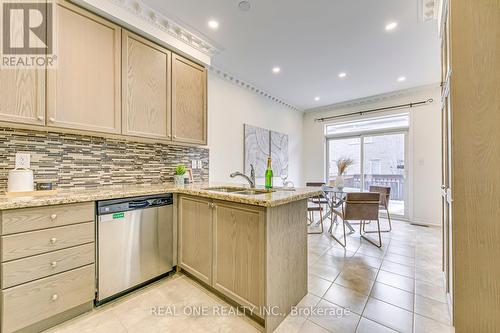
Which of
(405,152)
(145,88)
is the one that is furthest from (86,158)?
(405,152)

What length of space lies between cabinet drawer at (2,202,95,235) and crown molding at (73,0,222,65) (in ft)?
5.35

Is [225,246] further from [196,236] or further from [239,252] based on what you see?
[196,236]

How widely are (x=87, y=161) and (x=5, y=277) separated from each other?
1036 millimetres

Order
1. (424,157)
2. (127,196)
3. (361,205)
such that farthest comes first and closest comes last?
(424,157)
(361,205)
(127,196)

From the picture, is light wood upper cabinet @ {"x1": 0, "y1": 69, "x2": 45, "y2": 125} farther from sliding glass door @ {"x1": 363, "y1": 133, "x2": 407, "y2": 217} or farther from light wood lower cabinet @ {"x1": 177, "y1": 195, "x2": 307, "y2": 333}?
sliding glass door @ {"x1": 363, "y1": 133, "x2": 407, "y2": 217}

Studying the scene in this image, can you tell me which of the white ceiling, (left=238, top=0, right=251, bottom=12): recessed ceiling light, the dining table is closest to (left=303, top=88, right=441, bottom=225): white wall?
the white ceiling

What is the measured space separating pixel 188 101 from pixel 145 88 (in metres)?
0.51

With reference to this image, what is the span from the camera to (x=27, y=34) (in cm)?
151

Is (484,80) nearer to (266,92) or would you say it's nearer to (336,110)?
(266,92)

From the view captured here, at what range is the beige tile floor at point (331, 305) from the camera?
4.77 ft

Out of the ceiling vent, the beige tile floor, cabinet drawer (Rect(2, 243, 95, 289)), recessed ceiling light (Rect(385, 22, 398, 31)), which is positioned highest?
recessed ceiling light (Rect(385, 22, 398, 31))

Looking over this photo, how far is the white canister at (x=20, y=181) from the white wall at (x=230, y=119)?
1.95 m

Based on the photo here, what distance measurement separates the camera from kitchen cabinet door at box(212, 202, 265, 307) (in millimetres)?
1423

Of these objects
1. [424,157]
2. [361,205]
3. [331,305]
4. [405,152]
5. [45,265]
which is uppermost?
[405,152]
